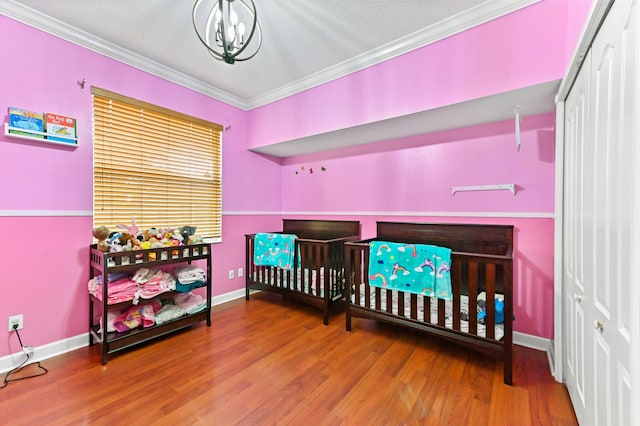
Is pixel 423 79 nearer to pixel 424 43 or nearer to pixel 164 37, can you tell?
pixel 424 43

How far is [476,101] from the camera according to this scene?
1913 millimetres

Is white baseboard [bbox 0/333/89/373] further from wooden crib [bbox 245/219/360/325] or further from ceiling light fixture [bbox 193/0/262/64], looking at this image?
ceiling light fixture [bbox 193/0/262/64]

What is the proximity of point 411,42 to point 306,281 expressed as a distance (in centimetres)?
244

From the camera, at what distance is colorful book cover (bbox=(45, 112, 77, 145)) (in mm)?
1924

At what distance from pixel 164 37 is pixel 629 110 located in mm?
2793

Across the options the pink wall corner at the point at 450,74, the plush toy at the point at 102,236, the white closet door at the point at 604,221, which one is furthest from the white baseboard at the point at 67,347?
the pink wall corner at the point at 450,74

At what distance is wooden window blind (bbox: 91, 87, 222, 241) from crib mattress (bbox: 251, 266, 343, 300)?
2.48 feet

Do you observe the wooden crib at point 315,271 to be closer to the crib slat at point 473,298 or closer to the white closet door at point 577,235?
the crib slat at point 473,298

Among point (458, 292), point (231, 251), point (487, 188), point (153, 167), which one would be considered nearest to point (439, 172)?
point (487, 188)

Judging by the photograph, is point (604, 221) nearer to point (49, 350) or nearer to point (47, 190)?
point (47, 190)

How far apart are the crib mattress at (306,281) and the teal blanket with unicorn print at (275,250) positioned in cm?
17

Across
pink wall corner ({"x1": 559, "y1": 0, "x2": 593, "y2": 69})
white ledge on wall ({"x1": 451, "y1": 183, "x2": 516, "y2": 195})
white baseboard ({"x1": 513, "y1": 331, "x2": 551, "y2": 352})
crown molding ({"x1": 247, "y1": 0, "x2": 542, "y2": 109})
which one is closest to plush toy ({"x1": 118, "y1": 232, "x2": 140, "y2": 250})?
crown molding ({"x1": 247, "y1": 0, "x2": 542, "y2": 109})

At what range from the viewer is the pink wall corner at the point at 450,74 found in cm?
164

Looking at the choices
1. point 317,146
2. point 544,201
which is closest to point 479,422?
point 544,201
